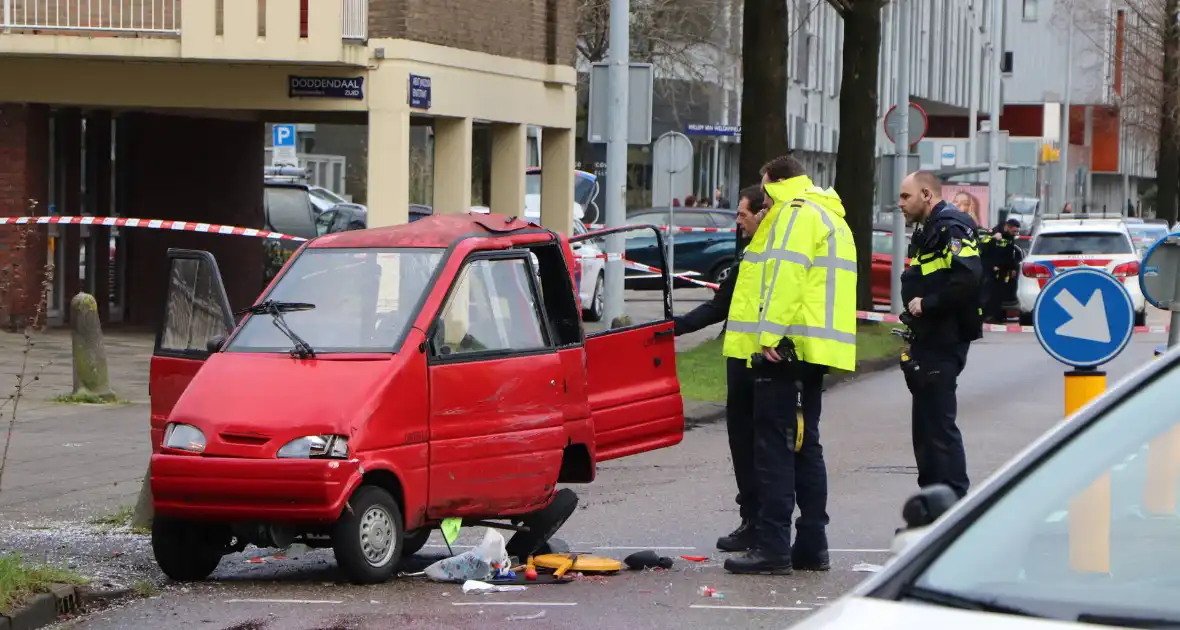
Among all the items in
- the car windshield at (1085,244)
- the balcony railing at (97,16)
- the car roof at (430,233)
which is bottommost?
the car windshield at (1085,244)

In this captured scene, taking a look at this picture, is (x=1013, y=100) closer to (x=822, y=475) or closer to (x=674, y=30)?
(x=674, y=30)

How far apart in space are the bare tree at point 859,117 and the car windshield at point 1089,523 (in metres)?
22.2

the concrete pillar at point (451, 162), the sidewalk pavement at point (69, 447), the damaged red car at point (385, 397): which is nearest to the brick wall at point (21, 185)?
the sidewalk pavement at point (69, 447)

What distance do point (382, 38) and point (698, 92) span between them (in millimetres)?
31739

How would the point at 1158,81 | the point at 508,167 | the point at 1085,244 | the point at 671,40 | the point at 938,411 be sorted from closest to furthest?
the point at 938,411 → the point at 508,167 → the point at 1085,244 → the point at 671,40 → the point at 1158,81

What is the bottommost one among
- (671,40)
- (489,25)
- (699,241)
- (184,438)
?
(184,438)

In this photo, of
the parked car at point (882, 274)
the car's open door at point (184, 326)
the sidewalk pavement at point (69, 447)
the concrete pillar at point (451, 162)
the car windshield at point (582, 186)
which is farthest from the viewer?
the car windshield at point (582, 186)

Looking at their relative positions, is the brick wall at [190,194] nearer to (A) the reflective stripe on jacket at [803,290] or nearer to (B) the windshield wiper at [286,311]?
(B) the windshield wiper at [286,311]

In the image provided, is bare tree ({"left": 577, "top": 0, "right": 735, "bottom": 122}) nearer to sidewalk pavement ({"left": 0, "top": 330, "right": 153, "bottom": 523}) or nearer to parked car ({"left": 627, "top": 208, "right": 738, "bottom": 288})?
parked car ({"left": 627, "top": 208, "right": 738, "bottom": 288})

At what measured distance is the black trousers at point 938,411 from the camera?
9484 mm

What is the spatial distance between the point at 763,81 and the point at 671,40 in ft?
80.9

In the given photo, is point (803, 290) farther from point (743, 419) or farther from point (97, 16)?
point (97, 16)

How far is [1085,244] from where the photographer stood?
1157 inches

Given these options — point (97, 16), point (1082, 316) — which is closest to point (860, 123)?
point (97, 16)
